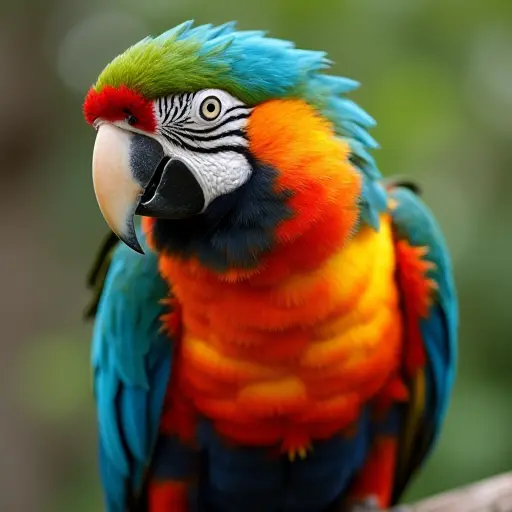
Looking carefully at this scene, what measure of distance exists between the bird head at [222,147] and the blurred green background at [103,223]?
0.90 meters

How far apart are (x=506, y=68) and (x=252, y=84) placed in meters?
1.26

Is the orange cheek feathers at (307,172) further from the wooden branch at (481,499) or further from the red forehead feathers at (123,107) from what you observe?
the wooden branch at (481,499)

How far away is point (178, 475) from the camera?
163cm

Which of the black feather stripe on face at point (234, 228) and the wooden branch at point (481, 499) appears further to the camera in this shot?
the wooden branch at point (481, 499)

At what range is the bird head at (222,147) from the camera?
3.64ft

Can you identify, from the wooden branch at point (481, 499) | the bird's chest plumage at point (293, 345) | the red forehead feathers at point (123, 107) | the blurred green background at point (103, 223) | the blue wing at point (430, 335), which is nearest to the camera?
the red forehead feathers at point (123, 107)

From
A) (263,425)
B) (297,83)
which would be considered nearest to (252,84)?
(297,83)

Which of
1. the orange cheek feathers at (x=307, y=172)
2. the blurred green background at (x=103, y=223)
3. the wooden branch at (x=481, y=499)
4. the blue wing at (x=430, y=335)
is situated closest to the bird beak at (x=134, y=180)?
the orange cheek feathers at (x=307, y=172)

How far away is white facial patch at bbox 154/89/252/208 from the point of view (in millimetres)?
1115

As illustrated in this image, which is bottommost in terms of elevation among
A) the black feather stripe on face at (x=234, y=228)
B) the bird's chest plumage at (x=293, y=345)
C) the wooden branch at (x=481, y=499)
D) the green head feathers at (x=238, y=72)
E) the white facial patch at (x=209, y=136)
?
the wooden branch at (x=481, y=499)

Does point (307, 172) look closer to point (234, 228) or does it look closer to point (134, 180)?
point (234, 228)

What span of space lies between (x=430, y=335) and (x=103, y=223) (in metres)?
1.24

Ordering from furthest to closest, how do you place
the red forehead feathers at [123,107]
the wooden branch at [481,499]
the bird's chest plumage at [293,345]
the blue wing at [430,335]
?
the blue wing at [430,335] → the wooden branch at [481,499] → the bird's chest plumage at [293,345] → the red forehead feathers at [123,107]

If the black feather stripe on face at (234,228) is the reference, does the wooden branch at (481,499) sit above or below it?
below
